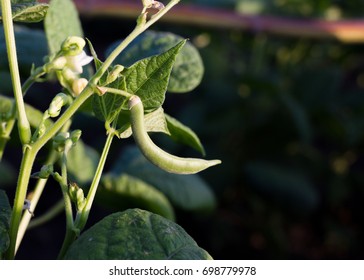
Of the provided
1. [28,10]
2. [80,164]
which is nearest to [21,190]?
[28,10]

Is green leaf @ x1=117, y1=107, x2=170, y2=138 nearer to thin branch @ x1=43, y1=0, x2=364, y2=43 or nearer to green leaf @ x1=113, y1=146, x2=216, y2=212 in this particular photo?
green leaf @ x1=113, y1=146, x2=216, y2=212

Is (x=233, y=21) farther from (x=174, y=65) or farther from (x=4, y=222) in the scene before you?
(x=4, y=222)

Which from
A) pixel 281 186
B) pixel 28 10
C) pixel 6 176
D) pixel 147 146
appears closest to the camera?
pixel 147 146

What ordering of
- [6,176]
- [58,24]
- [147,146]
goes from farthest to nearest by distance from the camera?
1. [6,176]
2. [58,24]
3. [147,146]

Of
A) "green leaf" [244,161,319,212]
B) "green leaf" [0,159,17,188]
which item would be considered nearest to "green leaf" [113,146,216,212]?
"green leaf" [0,159,17,188]

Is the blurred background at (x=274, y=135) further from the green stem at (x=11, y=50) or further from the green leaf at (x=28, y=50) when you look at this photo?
the green stem at (x=11, y=50)

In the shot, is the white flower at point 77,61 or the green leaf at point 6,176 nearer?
the white flower at point 77,61

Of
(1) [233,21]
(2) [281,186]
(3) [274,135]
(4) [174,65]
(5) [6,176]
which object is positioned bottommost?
(2) [281,186]

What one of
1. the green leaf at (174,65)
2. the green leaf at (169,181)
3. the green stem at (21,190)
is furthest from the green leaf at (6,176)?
the green stem at (21,190)
